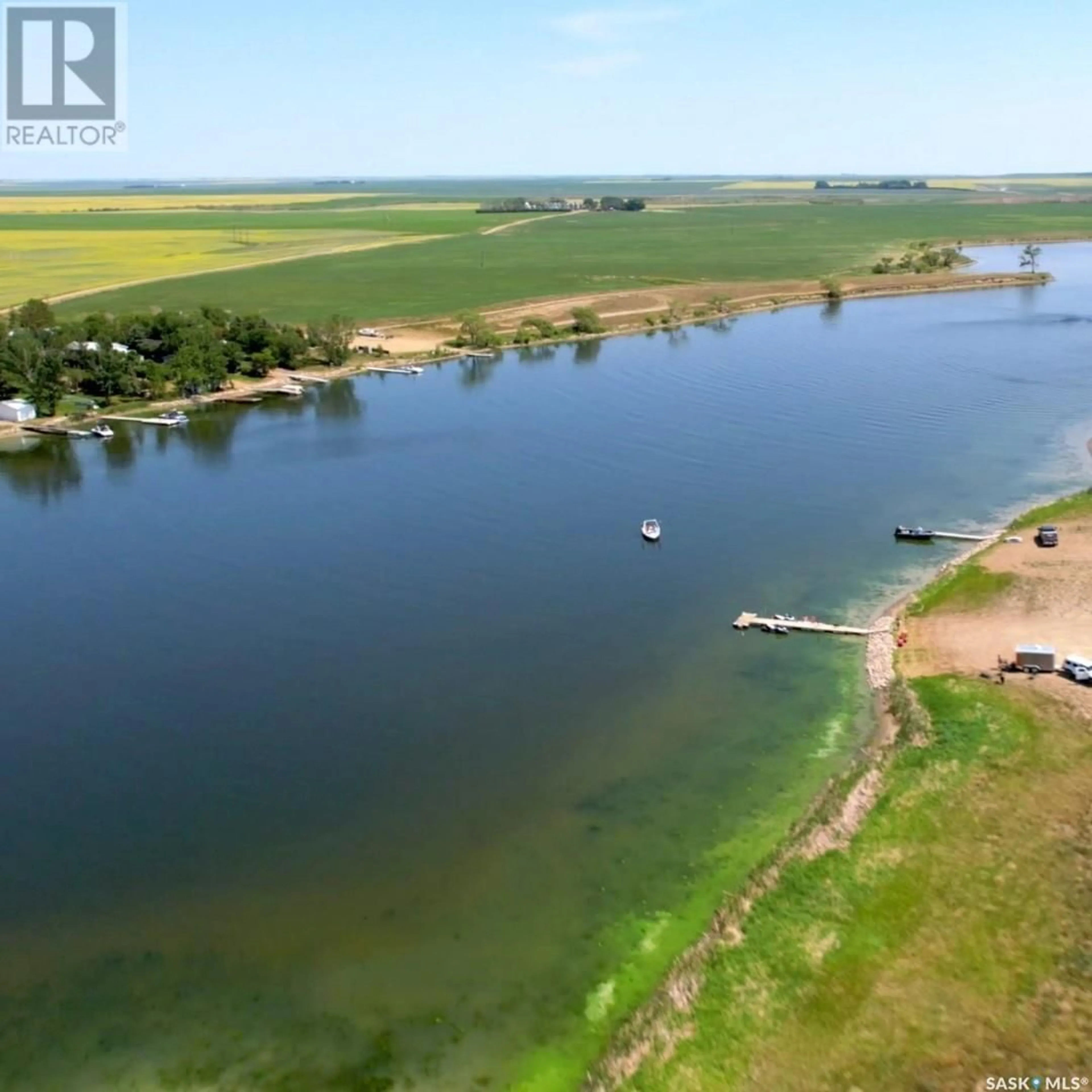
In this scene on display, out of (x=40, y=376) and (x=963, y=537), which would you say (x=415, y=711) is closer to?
(x=963, y=537)

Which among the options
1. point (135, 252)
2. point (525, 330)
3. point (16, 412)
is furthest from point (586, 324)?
point (135, 252)

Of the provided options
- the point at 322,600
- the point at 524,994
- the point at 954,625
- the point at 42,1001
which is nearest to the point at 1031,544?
the point at 954,625

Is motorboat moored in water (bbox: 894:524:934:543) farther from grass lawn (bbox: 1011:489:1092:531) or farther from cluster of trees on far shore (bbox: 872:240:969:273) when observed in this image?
cluster of trees on far shore (bbox: 872:240:969:273)

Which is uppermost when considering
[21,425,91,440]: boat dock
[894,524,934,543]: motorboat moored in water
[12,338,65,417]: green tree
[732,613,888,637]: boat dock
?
[12,338,65,417]: green tree

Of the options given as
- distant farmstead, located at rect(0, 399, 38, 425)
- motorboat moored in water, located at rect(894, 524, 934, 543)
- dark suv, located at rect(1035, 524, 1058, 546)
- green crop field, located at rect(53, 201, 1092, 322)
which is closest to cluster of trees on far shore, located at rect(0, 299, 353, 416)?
distant farmstead, located at rect(0, 399, 38, 425)

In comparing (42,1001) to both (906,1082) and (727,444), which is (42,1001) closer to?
(906,1082)
